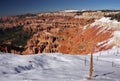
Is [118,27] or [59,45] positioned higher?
[118,27]

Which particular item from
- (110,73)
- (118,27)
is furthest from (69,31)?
(110,73)

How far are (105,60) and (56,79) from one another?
16.2 metres

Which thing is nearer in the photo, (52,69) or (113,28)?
(52,69)

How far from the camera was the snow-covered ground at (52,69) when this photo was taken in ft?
86.1

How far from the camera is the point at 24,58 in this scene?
118ft

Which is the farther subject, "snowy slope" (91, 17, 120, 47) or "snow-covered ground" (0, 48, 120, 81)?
"snowy slope" (91, 17, 120, 47)

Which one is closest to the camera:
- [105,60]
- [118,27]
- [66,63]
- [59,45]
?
[66,63]

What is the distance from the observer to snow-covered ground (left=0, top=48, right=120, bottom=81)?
86.1 feet

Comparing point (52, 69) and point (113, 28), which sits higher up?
point (113, 28)

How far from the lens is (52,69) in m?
31.3

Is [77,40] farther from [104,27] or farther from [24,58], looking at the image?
[24,58]

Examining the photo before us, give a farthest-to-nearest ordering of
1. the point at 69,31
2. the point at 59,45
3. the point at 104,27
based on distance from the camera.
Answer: the point at 69,31 → the point at 59,45 → the point at 104,27

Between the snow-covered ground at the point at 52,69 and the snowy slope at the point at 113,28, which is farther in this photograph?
the snowy slope at the point at 113,28

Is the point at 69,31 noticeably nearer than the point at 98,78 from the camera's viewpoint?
No
